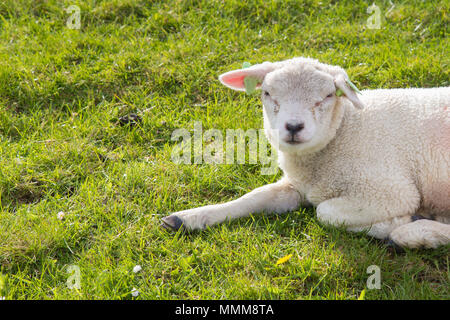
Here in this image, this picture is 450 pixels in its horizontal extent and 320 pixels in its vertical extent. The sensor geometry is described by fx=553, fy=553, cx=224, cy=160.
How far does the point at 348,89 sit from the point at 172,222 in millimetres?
1667

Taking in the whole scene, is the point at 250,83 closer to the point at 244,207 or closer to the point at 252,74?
the point at 252,74

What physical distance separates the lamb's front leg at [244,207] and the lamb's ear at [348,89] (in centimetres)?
Result: 95

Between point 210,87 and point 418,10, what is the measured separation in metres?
2.90

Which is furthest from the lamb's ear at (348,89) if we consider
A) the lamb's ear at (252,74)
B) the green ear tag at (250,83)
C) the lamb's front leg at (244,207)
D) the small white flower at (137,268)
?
the small white flower at (137,268)

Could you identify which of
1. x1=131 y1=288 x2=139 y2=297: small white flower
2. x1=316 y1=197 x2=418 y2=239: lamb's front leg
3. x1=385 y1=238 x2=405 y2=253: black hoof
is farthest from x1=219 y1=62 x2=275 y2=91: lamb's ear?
x1=131 y1=288 x2=139 y2=297: small white flower

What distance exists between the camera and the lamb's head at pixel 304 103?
395 cm

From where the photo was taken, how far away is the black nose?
3906 millimetres

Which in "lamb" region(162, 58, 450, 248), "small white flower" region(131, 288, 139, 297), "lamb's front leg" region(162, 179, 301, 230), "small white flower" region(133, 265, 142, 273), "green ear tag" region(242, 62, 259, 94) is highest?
"green ear tag" region(242, 62, 259, 94)

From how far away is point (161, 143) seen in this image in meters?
5.54

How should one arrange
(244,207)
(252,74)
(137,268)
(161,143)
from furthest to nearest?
1. (161,143)
2. (244,207)
3. (252,74)
4. (137,268)

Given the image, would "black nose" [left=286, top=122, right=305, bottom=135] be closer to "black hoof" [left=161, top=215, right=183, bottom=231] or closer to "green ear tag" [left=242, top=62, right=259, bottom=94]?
"green ear tag" [left=242, top=62, right=259, bottom=94]

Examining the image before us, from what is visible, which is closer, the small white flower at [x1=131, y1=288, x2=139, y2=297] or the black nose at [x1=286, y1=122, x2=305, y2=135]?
the small white flower at [x1=131, y1=288, x2=139, y2=297]

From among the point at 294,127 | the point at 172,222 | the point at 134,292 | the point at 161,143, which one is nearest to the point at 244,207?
the point at 172,222

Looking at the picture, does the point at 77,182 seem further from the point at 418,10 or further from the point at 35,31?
the point at 418,10
